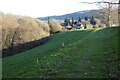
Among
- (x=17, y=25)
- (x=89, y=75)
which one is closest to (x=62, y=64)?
(x=89, y=75)

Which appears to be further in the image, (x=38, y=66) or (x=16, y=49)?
(x=16, y=49)

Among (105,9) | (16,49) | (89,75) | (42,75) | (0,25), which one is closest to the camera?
(89,75)

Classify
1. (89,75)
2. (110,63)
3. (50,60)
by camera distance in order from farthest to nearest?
(50,60), (110,63), (89,75)

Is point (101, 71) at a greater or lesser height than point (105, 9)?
lesser

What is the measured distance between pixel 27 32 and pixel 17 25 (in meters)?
3.60

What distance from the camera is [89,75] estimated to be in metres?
16.3

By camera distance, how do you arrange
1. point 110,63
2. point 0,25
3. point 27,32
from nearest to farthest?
point 110,63
point 0,25
point 27,32

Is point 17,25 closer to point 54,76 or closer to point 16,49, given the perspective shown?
point 16,49

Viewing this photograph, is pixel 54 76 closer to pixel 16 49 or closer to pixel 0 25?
pixel 16 49

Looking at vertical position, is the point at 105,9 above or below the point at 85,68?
above

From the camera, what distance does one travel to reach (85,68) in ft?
59.9

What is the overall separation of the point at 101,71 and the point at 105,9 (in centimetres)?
5042

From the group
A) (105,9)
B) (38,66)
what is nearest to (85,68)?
(38,66)

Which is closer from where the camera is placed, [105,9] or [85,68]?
[85,68]
